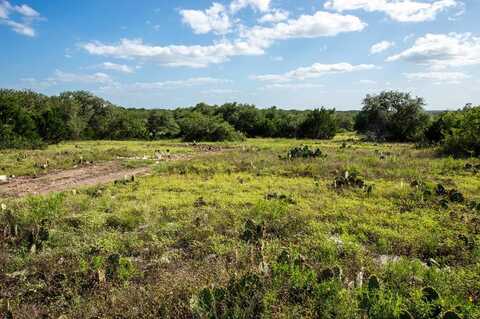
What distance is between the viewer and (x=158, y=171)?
11.0m

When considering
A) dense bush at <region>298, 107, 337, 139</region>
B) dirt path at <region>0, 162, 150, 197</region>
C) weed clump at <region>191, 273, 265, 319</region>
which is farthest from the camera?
dense bush at <region>298, 107, 337, 139</region>

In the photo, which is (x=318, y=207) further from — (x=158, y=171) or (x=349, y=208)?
(x=158, y=171)

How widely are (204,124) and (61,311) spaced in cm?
2468

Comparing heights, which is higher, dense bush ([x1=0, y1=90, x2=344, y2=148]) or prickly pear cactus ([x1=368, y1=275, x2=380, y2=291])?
dense bush ([x1=0, y1=90, x2=344, y2=148])

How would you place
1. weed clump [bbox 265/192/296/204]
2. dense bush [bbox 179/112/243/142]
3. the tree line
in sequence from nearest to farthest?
1. weed clump [bbox 265/192/296/204]
2. the tree line
3. dense bush [bbox 179/112/243/142]

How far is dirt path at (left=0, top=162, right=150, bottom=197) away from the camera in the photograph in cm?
862

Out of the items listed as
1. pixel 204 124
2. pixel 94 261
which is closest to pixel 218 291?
pixel 94 261

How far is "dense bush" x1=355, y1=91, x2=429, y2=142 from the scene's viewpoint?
27.1m

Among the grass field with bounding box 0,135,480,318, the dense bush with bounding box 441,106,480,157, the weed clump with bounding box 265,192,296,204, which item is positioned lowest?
the grass field with bounding box 0,135,480,318

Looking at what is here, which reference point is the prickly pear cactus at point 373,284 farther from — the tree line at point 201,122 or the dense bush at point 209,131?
the dense bush at point 209,131

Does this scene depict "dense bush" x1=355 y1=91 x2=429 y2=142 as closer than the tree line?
No

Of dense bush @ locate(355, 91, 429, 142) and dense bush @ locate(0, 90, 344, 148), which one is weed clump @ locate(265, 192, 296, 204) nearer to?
dense bush @ locate(0, 90, 344, 148)

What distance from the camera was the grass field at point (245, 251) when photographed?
3109mm

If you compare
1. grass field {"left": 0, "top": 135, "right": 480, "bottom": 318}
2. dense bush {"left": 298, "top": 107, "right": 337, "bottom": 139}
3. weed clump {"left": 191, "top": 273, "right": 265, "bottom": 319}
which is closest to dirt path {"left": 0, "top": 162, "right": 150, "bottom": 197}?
grass field {"left": 0, "top": 135, "right": 480, "bottom": 318}
